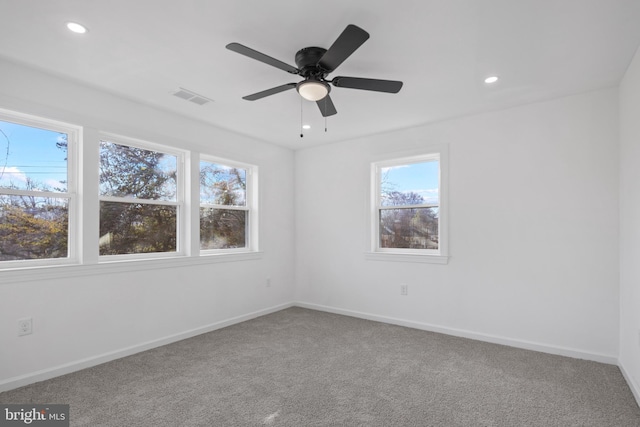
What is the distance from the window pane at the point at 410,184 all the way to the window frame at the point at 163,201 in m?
2.52

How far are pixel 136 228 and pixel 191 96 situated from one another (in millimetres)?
1462

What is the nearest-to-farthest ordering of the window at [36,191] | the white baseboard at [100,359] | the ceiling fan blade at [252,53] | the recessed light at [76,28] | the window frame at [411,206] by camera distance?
1. the ceiling fan blade at [252,53]
2. the recessed light at [76,28]
3. the white baseboard at [100,359]
4. the window at [36,191]
5. the window frame at [411,206]

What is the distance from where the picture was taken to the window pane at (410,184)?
13.8 feet

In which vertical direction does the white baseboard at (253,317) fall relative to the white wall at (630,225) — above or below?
below

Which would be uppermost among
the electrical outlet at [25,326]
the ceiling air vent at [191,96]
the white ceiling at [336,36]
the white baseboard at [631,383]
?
the white ceiling at [336,36]

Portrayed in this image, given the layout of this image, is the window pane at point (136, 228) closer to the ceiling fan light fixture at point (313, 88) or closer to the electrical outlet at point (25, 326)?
the electrical outlet at point (25, 326)

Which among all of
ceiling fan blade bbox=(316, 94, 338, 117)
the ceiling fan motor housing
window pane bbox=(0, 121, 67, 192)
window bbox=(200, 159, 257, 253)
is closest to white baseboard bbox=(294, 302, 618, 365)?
window bbox=(200, 159, 257, 253)

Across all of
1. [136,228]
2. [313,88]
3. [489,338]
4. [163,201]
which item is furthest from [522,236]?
[136,228]

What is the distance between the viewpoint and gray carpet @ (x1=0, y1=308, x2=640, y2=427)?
221 centimetres

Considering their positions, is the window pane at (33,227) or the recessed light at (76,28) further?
the window pane at (33,227)

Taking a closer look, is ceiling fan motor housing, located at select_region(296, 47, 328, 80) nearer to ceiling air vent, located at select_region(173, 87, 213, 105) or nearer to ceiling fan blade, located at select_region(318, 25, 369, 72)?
ceiling fan blade, located at select_region(318, 25, 369, 72)

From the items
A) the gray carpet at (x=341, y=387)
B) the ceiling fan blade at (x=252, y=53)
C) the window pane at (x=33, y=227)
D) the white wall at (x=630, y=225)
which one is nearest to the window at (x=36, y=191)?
the window pane at (x=33, y=227)

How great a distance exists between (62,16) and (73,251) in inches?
75.9

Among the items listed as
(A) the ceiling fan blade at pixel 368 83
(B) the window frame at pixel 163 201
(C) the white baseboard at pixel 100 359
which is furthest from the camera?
(B) the window frame at pixel 163 201
